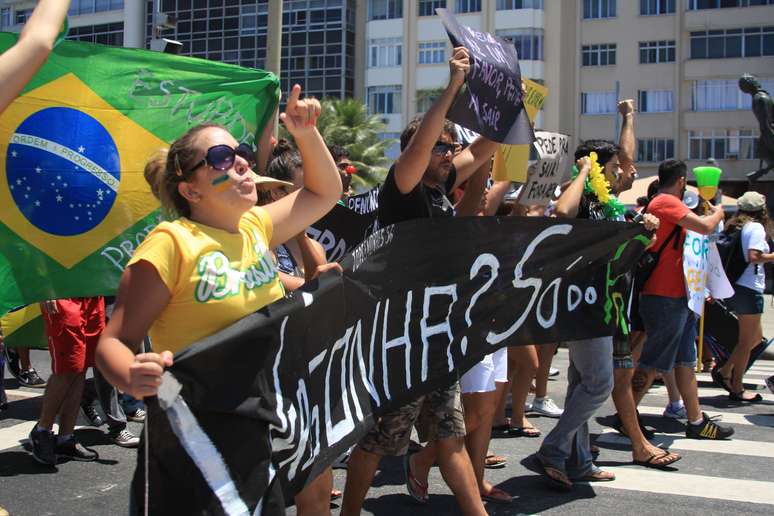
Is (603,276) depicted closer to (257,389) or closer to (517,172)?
(517,172)

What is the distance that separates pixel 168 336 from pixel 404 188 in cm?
159

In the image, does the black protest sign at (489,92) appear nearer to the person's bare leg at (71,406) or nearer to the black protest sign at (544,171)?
the black protest sign at (544,171)

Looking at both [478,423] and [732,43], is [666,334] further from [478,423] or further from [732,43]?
[732,43]

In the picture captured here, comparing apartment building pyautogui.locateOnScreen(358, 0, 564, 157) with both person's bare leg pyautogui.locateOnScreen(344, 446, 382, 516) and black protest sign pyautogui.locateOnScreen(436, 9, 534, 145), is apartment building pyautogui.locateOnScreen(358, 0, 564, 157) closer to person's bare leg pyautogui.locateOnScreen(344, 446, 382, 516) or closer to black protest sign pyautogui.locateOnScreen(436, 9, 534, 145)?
black protest sign pyautogui.locateOnScreen(436, 9, 534, 145)

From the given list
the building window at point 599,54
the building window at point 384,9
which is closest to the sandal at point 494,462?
the building window at point 599,54

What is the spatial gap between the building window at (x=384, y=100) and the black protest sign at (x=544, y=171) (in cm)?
4561

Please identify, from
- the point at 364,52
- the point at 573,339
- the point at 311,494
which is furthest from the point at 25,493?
the point at 364,52

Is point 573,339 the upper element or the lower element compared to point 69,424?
upper

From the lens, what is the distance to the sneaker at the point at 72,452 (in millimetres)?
5754

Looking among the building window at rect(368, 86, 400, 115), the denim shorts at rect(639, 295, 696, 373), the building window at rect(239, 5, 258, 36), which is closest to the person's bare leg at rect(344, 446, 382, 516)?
the denim shorts at rect(639, 295, 696, 373)

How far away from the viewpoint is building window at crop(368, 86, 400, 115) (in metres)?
51.6

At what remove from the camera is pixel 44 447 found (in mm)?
5539

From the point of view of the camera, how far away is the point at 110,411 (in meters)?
6.15

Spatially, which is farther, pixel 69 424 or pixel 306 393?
pixel 69 424
